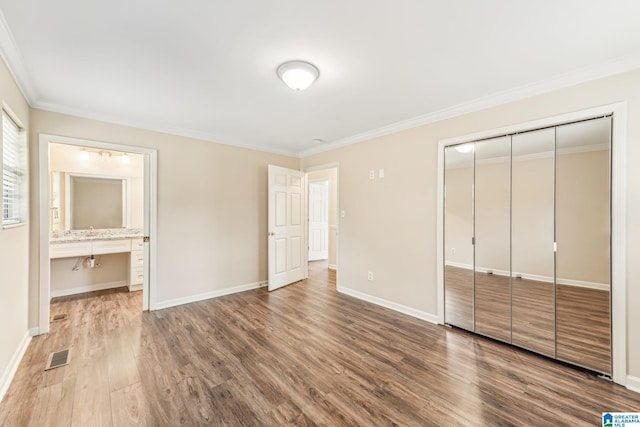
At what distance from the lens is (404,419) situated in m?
1.67

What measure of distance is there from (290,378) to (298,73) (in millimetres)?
2434

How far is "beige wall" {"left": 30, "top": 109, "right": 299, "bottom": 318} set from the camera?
11.1 ft

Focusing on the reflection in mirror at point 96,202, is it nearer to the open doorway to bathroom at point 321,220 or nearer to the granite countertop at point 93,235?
the granite countertop at point 93,235

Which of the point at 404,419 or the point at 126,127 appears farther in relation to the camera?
the point at 126,127

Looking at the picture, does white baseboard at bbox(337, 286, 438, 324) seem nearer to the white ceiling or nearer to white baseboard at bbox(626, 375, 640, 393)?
white baseboard at bbox(626, 375, 640, 393)

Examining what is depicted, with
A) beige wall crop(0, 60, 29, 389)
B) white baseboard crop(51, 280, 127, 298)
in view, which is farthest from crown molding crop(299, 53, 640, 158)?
white baseboard crop(51, 280, 127, 298)

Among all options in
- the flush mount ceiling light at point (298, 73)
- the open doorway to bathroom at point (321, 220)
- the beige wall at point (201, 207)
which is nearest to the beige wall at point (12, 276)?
the beige wall at point (201, 207)

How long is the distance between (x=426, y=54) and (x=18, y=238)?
3797 millimetres

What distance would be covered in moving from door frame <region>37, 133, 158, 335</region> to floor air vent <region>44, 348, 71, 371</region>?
64 centimetres

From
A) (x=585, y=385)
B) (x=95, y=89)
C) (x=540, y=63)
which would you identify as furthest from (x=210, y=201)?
(x=585, y=385)

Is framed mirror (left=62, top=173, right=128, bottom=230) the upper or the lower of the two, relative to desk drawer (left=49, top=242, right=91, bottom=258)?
upper

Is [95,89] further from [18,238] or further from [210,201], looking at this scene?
[210,201]

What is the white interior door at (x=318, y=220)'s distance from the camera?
7.24 meters

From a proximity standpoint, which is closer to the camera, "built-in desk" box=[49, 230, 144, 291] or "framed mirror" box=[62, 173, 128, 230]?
"built-in desk" box=[49, 230, 144, 291]
